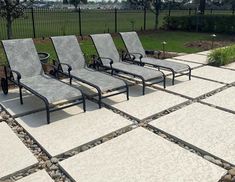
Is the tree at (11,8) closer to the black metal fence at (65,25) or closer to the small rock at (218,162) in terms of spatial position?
the black metal fence at (65,25)

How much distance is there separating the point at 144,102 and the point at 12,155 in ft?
9.50

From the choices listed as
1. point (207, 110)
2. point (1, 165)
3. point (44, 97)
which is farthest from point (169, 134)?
point (1, 165)

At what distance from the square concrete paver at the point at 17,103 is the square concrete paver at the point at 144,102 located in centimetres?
144

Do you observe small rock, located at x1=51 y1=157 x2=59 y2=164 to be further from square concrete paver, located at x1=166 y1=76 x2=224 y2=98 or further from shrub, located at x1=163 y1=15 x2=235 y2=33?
shrub, located at x1=163 y1=15 x2=235 y2=33

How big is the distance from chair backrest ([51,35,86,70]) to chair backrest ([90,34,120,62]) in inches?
26.6

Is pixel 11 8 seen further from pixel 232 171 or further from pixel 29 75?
pixel 232 171

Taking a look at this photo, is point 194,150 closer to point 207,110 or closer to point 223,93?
point 207,110

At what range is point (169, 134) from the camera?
4.34 meters

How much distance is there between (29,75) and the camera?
6.01 meters

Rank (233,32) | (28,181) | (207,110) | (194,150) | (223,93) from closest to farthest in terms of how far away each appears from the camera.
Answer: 1. (28,181)
2. (194,150)
3. (207,110)
4. (223,93)
5. (233,32)

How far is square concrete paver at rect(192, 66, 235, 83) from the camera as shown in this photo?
24.7ft

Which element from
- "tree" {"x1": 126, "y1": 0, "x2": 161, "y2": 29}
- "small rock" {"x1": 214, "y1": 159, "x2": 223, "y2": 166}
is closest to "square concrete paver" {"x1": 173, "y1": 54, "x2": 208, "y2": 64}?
"small rock" {"x1": 214, "y1": 159, "x2": 223, "y2": 166}

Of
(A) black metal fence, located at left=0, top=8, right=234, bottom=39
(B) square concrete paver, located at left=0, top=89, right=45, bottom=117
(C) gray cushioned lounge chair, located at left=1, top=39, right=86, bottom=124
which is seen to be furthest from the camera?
(A) black metal fence, located at left=0, top=8, right=234, bottom=39

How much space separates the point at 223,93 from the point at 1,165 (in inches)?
196
